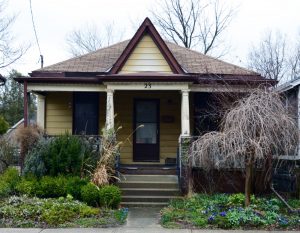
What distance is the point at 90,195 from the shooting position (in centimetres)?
1061

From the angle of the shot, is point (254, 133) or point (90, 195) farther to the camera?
point (90, 195)

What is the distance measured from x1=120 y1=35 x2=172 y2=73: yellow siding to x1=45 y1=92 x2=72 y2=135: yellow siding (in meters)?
3.09

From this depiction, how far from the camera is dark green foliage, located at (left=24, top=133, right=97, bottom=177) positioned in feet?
38.6

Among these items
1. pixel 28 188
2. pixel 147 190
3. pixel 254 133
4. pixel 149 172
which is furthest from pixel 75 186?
pixel 254 133

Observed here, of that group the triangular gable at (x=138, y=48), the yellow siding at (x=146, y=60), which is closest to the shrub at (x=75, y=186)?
the triangular gable at (x=138, y=48)

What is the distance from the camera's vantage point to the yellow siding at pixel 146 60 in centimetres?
1395

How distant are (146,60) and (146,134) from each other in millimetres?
3006

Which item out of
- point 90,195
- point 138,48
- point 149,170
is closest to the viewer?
point 90,195

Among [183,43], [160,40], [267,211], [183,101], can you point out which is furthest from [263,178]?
[183,43]

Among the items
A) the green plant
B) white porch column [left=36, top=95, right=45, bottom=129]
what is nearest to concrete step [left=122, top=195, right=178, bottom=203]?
the green plant

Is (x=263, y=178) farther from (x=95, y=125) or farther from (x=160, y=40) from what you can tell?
(x=95, y=125)

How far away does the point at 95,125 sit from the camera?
15664 mm

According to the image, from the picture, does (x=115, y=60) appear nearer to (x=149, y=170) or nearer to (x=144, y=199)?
(x=149, y=170)

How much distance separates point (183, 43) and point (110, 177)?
25312mm
